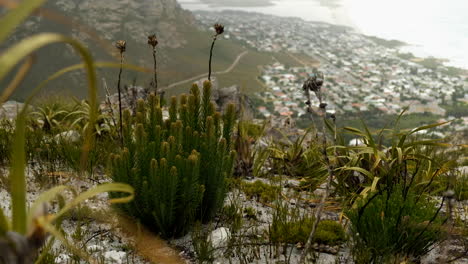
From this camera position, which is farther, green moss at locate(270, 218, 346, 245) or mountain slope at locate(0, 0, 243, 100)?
mountain slope at locate(0, 0, 243, 100)

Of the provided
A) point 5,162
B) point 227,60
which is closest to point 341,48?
point 227,60

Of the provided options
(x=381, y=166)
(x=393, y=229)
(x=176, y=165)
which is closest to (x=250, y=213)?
(x=176, y=165)

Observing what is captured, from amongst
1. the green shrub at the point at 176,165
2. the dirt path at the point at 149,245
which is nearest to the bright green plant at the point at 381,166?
the green shrub at the point at 176,165

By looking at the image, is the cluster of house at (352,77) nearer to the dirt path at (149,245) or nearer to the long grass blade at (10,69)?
the dirt path at (149,245)

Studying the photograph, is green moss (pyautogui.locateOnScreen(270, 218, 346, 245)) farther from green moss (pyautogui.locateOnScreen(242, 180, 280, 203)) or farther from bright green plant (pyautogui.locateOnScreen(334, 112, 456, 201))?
green moss (pyautogui.locateOnScreen(242, 180, 280, 203))

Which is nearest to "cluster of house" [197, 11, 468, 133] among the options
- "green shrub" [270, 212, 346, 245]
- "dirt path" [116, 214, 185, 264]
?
"green shrub" [270, 212, 346, 245]

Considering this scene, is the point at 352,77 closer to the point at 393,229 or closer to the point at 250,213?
the point at 250,213

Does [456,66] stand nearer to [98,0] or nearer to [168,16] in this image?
[168,16]

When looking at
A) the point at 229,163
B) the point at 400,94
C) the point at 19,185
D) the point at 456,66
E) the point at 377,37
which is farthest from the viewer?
the point at 377,37
